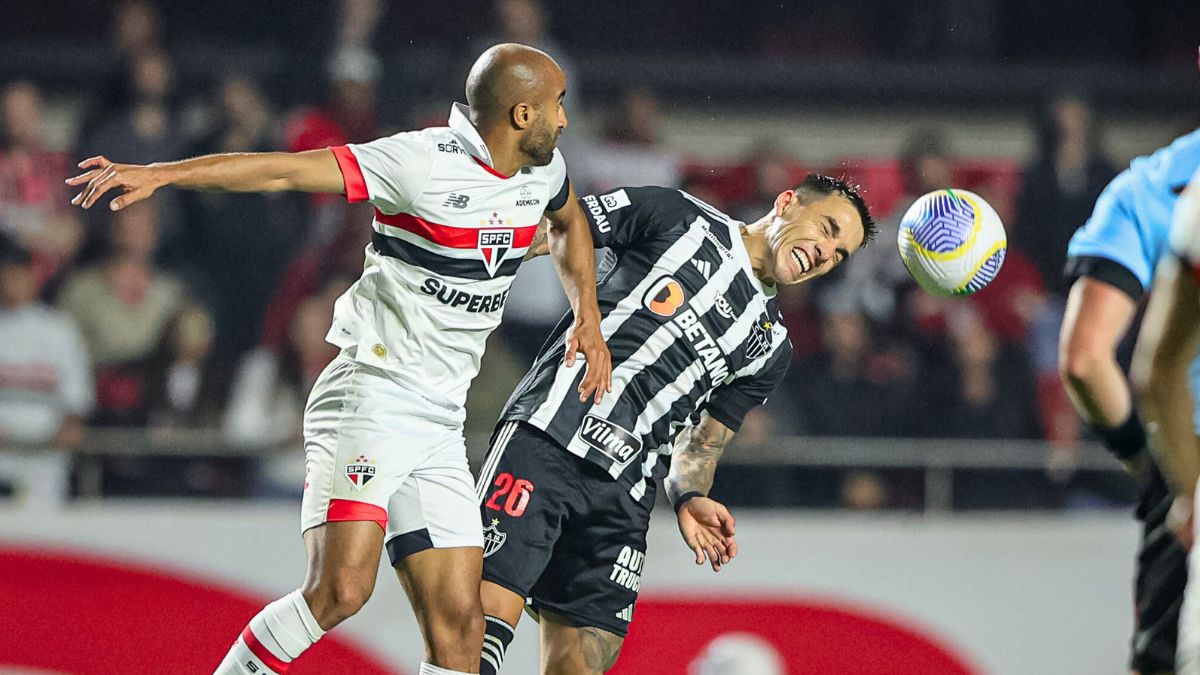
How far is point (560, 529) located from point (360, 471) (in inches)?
25.8

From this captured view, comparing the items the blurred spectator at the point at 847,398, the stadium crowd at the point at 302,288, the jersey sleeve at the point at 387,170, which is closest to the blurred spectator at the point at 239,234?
the stadium crowd at the point at 302,288

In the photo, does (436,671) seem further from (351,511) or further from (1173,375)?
(1173,375)

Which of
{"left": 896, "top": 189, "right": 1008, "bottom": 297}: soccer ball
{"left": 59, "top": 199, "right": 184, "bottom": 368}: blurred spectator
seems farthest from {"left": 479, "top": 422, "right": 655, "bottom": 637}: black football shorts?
{"left": 59, "top": 199, "right": 184, "bottom": 368}: blurred spectator

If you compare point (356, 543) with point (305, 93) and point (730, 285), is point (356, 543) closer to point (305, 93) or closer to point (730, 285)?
point (730, 285)

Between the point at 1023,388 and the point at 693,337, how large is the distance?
3.65m

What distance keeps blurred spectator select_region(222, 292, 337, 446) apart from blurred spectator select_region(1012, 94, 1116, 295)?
3810 millimetres

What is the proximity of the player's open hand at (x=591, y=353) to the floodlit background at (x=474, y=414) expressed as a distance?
268 cm

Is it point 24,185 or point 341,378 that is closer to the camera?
point 341,378

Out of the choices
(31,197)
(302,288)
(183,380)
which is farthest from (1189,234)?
(31,197)

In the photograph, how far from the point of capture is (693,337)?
4543mm

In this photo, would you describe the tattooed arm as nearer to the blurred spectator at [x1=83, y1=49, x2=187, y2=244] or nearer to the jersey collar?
the jersey collar

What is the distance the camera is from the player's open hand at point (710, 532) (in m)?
4.44

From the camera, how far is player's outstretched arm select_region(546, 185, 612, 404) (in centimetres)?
430

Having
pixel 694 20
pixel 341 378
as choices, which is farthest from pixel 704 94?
pixel 341 378
